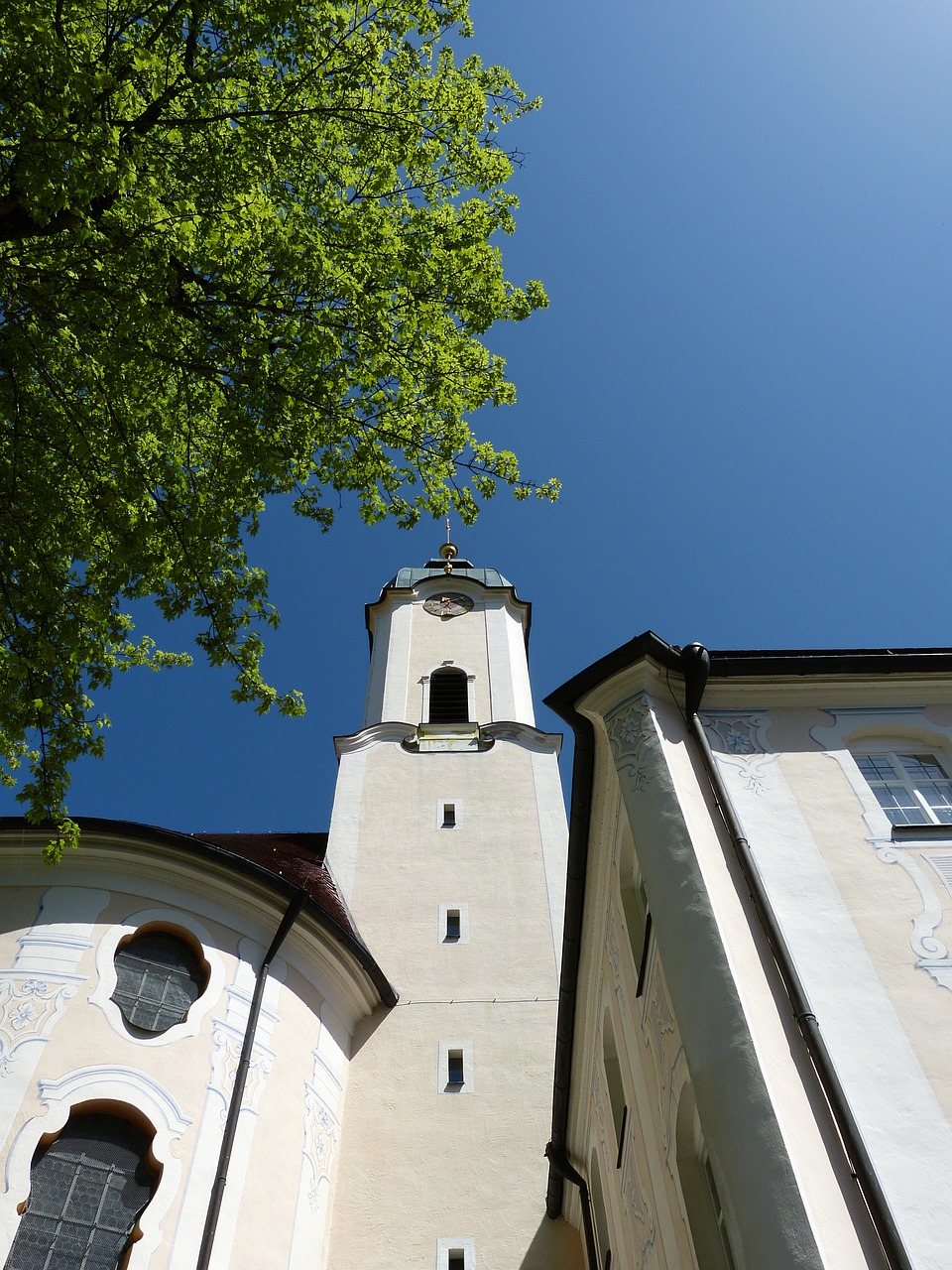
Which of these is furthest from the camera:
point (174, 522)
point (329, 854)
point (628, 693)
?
point (329, 854)

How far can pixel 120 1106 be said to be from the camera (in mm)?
11617

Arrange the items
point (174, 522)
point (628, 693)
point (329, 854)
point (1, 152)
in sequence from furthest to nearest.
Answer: point (329, 854), point (174, 522), point (628, 693), point (1, 152)

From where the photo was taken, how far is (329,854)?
65.1 ft

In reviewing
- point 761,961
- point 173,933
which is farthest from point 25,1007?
point 761,961

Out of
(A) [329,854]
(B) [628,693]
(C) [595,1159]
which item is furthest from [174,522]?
(A) [329,854]

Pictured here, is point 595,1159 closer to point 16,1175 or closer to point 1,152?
point 16,1175

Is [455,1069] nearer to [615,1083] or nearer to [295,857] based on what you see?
[295,857]

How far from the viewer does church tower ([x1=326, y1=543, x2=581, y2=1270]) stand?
13.6 metres

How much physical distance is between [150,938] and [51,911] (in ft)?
4.19

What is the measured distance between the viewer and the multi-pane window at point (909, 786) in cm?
832

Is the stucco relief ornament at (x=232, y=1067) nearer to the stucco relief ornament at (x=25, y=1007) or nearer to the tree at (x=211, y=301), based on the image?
the stucco relief ornament at (x=25, y=1007)

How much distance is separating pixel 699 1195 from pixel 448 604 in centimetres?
2438

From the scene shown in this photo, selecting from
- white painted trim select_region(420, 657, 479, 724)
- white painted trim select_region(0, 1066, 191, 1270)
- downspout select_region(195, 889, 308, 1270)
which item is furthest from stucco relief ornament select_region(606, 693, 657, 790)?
white painted trim select_region(420, 657, 479, 724)

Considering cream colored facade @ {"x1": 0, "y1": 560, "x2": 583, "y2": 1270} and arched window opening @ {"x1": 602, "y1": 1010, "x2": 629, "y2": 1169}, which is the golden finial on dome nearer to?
cream colored facade @ {"x1": 0, "y1": 560, "x2": 583, "y2": 1270}
